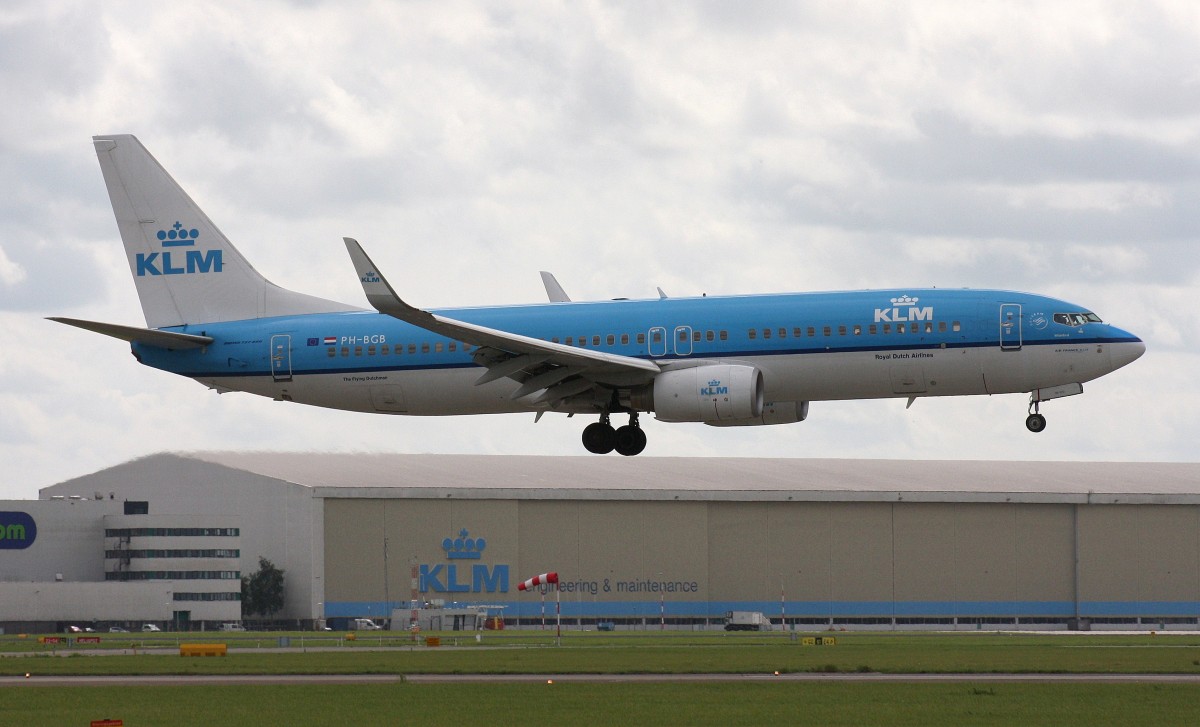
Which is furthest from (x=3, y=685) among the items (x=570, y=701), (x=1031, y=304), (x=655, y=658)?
(x=1031, y=304)

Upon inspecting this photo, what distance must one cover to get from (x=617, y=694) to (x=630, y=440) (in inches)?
611

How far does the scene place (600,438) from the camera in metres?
58.8

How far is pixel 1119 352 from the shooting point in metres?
54.3

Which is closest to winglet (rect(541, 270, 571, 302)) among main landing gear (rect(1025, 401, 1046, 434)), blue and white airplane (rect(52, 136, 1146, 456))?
blue and white airplane (rect(52, 136, 1146, 456))

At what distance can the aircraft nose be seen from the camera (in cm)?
5431

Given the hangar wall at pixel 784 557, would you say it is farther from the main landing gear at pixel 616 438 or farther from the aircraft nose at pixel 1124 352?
the aircraft nose at pixel 1124 352

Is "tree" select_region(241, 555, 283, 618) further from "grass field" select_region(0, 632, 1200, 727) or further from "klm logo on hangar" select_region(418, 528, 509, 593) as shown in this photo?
"grass field" select_region(0, 632, 1200, 727)

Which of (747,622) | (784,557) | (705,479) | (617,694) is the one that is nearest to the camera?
(617,694)

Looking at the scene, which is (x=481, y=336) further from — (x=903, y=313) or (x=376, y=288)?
(x=903, y=313)

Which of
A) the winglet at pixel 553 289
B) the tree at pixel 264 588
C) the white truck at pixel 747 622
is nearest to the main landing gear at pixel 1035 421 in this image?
the winglet at pixel 553 289

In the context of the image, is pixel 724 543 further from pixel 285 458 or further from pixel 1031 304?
pixel 1031 304

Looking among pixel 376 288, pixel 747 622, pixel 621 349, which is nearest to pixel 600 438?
pixel 621 349

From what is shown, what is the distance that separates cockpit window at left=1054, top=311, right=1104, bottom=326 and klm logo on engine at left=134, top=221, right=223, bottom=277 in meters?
30.1

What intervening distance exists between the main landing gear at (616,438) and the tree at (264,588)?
72.6 metres
